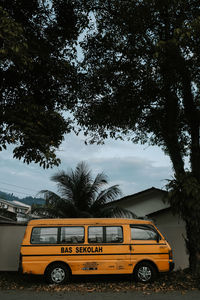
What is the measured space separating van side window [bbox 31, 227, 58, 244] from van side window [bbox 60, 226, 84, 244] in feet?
0.76

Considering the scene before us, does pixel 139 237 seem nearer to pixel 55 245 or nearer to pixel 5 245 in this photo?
pixel 55 245

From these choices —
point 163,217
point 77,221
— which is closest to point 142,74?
point 77,221

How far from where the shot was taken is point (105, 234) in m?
9.19

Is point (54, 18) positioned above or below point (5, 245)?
above

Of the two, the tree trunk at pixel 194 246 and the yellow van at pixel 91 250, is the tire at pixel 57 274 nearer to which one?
the yellow van at pixel 91 250

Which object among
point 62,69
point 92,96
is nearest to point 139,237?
point 92,96

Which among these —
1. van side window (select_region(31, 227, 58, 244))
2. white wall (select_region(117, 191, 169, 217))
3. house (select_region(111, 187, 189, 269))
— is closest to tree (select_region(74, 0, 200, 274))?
house (select_region(111, 187, 189, 269))

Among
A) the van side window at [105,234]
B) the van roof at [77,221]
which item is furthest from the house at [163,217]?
the van side window at [105,234]

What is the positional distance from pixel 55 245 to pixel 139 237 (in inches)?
109

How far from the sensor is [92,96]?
1184cm

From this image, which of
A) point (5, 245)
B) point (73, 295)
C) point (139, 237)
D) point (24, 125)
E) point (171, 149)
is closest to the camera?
point (73, 295)

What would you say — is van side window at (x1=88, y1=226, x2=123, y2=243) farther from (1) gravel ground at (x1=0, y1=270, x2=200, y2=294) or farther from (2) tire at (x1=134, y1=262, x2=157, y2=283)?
(1) gravel ground at (x1=0, y1=270, x2=200, y2=294)

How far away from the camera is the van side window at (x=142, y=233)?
9.18 m

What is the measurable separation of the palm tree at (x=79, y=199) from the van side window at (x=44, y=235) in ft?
14.5
